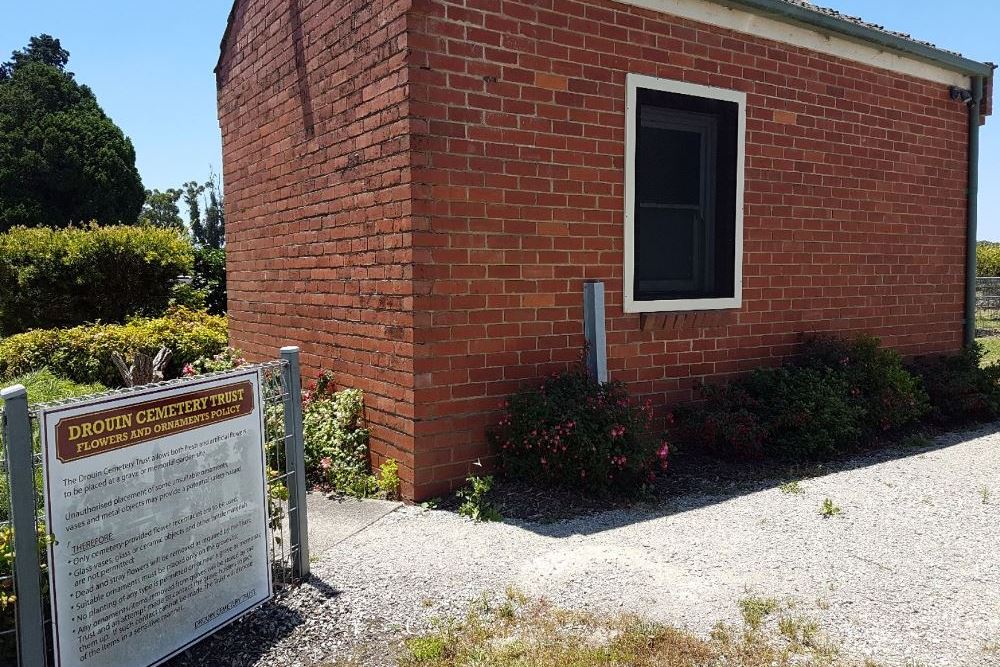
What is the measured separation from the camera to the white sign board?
8.66ft

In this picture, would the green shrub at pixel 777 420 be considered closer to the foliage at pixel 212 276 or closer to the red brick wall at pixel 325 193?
the red brick wall at pixel 325 193

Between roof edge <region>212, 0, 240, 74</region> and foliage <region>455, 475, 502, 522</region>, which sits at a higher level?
roof edge <region>212, 0, 240, 74</region>

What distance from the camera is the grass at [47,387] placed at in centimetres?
639

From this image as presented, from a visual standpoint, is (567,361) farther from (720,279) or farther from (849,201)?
(849,201)

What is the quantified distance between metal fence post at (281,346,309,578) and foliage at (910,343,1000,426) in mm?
6041

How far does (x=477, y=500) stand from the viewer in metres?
4.92

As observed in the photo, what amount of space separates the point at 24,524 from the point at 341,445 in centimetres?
304

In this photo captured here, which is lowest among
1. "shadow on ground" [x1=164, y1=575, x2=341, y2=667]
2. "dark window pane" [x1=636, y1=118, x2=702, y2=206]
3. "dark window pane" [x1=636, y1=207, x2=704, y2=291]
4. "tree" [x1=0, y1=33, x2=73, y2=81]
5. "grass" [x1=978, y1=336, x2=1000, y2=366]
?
"shadow on ground" [x1=164, y1=575, x2=341, y2=667]

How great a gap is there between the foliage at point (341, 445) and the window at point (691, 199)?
7.69 feet

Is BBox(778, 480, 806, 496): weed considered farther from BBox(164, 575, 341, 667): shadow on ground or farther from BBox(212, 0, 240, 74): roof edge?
BBox(212, 0, 240, 74): roof edge

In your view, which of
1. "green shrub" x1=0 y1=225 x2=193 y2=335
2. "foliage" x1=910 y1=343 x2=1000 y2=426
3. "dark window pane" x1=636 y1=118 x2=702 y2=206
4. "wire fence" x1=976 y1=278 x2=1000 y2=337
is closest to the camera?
"dark window pane" x1=636 y1=118 x2=702 y2=206

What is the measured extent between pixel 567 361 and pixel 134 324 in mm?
6398

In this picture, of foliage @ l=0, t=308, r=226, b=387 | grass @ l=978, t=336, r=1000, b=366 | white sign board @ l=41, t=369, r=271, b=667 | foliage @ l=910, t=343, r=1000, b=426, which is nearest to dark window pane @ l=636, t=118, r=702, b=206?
foliage @ l=910, t=343, r=1000, b=426

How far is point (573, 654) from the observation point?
2.97 m
